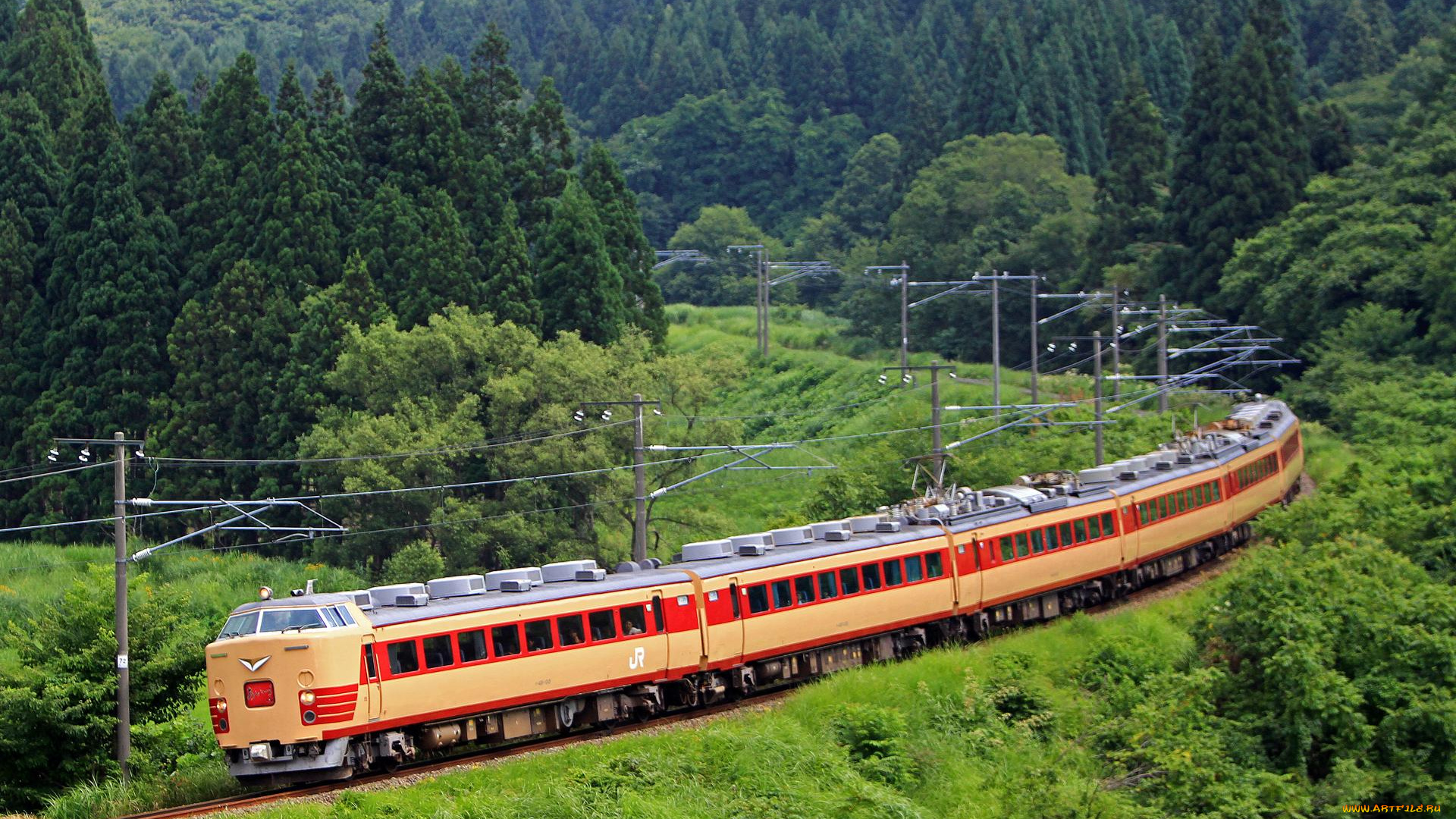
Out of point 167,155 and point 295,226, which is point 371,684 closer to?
point 295,226

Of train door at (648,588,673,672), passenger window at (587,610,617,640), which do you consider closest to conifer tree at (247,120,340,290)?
train door at (648,588,673,672)

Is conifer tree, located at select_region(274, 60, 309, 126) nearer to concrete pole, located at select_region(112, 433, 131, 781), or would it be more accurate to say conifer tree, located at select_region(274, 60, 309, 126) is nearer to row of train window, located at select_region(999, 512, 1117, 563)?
row of train window, located at select_region(999, 512, 1117, 563)

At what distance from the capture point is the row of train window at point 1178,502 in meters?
41.5

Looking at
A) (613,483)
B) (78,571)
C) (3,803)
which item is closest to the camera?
(3,803)

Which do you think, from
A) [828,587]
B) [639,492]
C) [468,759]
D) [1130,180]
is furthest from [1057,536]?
[1130,180]

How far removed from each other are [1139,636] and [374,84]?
38588 millimetres

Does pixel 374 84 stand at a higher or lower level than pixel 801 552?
higher

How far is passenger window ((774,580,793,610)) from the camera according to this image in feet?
101

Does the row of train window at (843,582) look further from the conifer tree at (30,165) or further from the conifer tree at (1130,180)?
the conifer tree at (1130,180)

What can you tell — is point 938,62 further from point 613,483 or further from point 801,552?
point 801,552

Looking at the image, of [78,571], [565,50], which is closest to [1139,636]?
[78,571]

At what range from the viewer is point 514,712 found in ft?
87.5

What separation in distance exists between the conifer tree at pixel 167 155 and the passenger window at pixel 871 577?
34.8 metres

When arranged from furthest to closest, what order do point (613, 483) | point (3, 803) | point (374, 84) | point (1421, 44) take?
point (1421, 44) → point (374, 84) → point (613, 483) → point (3, 803)
